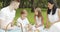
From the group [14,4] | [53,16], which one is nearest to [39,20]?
[53,16]

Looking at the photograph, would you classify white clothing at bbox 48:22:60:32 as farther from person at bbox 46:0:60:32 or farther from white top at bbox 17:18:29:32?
white top at bbox 17:18:29:32

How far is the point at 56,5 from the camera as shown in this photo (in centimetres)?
213

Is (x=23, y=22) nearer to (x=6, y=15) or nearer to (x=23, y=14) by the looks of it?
(x=23, y=14)

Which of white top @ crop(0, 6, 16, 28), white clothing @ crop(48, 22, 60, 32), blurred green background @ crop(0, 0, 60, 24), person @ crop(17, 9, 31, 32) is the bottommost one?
white clothing @ crop(48, 22, 60, 32)

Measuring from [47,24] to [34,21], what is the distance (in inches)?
6.9

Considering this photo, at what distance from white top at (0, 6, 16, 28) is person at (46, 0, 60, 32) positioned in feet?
1.55

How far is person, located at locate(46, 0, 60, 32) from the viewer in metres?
2.13

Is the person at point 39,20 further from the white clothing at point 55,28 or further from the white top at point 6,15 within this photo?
the white top at point 6,15

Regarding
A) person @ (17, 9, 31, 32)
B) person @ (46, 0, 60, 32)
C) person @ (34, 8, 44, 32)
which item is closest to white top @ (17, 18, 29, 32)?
person @ (17, 9, 31, 32)

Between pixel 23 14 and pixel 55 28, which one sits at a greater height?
pixel 23 14

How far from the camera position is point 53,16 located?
2.14 meters

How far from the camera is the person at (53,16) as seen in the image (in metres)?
2.13

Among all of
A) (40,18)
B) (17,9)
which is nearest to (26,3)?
(17,9)

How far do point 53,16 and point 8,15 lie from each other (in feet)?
1.95
